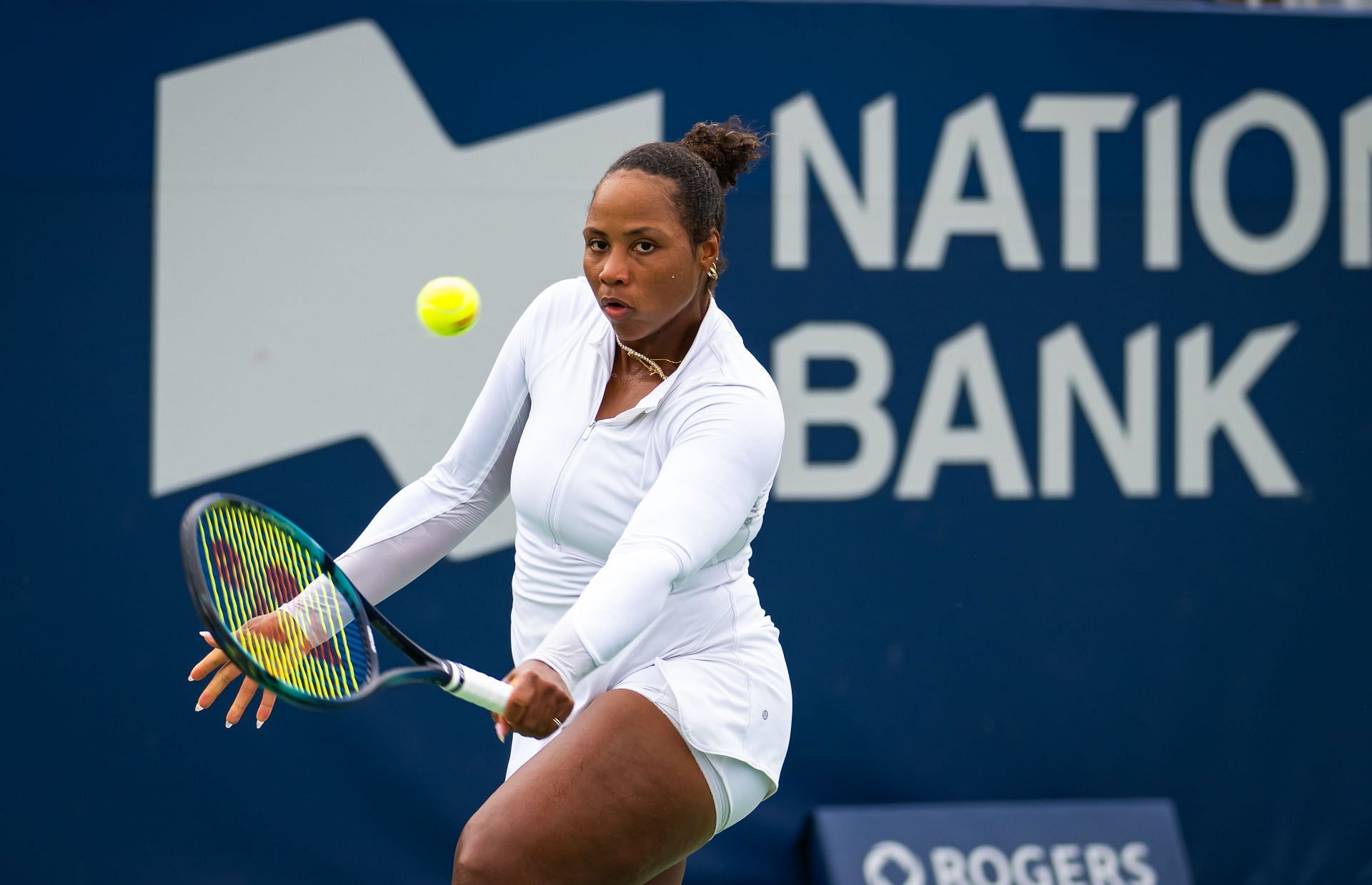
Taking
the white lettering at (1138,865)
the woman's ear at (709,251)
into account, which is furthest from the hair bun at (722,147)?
the white lettering at (1138,865)

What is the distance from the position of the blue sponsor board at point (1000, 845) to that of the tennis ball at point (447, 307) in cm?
188

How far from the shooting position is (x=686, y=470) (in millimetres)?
2199

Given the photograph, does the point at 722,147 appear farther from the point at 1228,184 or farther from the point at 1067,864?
the point at 1067,864

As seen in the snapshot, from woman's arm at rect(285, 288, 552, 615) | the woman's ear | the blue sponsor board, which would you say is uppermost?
the woman's ear

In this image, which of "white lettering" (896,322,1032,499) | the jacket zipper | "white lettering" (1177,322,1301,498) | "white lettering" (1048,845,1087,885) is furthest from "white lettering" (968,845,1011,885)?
the jacket zipper

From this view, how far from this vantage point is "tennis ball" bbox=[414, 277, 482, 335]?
8.92 feet

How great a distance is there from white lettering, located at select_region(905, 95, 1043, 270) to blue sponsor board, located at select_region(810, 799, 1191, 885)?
1403 millimetres

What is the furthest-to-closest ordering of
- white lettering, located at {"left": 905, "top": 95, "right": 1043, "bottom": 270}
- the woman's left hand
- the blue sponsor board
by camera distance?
1. white lettering, located at {"left": 905, "top": 95, "right": 1043, "bottom": 270}
2. the blue sponsor board
3. the woman's left hand

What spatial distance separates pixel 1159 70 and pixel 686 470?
257 centimetres

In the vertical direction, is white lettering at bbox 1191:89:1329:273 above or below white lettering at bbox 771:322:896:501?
above

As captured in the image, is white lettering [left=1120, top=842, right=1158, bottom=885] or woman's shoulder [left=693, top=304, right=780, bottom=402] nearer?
Answer: woman's shoulder [left=693, top=304, right=780, bottom=402]

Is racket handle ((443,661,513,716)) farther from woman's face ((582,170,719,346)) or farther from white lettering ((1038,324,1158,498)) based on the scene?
white lettering ((1038,324,1158,498))

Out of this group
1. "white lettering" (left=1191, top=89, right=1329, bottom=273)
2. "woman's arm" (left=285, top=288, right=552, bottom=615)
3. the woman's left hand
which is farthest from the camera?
"white lettering" (left=1191, top=89, right=1329, bottom=273)

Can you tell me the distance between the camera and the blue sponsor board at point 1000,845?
13.2 feet
